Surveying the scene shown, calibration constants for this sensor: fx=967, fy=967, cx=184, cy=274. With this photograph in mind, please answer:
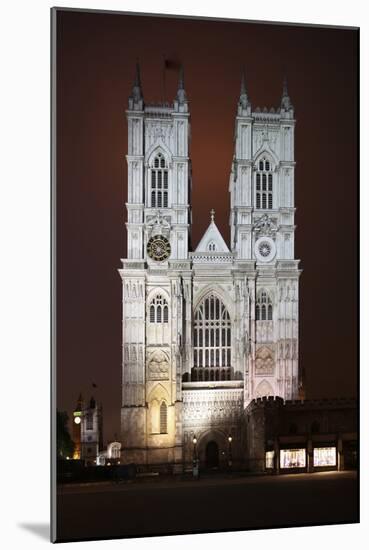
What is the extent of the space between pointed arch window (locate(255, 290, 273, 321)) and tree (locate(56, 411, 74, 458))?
10.0 feet

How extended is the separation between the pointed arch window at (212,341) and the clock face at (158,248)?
0.78 m

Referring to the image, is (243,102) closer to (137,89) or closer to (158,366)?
(137,89)

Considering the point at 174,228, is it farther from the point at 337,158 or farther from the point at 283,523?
the point at 283,523

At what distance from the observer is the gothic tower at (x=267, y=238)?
12.4 metres

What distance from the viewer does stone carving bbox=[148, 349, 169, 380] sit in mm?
12289

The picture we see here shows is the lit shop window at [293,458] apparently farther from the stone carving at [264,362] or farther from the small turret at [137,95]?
the small turret at [137,95]

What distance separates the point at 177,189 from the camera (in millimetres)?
12625

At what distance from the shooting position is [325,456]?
12227 mm

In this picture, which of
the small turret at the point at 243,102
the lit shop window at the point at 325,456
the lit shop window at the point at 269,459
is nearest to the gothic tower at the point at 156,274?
the small turret at the point at 243,102

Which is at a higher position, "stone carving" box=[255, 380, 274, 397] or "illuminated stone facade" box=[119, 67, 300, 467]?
"illuminated stone facade" box=[119, 67, 300, 467]

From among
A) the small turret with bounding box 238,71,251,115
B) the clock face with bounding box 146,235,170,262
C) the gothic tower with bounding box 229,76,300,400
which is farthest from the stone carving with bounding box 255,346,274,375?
the small turret with bounding box 238,71,251,115

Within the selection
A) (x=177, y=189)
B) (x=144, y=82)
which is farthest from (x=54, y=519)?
(x=144, y=82)

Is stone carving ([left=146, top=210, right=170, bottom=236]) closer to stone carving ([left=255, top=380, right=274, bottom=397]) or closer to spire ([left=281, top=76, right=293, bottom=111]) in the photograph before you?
spire ([left=281, top=76, right=293, bottom=111])

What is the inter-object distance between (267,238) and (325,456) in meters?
2.91
